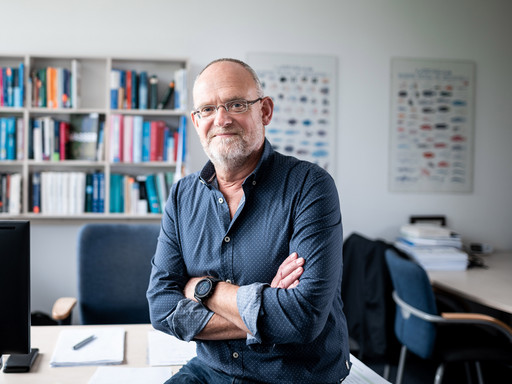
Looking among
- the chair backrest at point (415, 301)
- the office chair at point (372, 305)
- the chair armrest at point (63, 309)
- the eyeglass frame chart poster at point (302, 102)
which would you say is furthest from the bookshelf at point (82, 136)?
the chair backrest at point (415, 301)

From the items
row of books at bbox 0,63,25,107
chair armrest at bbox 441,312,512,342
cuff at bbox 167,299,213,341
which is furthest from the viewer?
row of books at bbox 0,63,25,107

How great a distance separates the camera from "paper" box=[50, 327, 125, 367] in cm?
137

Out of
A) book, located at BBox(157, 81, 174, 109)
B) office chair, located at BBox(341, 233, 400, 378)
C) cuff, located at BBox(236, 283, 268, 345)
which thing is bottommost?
office chair, located at BBox(341, 233, 400, 378)

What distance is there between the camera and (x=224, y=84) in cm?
144

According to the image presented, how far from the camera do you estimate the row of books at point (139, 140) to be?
3277 mm

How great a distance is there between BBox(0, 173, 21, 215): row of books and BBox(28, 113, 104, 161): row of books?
21 centimetres

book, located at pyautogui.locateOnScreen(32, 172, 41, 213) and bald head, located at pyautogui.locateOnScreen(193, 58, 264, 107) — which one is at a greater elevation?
bald head, located at pyautogui.locateOnScreen(193, 58, 264, 107)

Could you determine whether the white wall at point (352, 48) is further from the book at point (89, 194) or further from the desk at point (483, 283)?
the desk at point (483, 283)

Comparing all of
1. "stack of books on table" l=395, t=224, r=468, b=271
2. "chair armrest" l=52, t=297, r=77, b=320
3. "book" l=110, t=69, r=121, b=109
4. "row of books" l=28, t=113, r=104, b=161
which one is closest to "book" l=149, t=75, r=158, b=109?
"book" l=110, t=69, r=121, b=109

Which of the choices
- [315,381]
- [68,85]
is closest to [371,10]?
[68,85]

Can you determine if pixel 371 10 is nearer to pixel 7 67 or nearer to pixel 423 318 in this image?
pixel 423 318

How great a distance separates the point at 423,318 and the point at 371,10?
249 centimetres

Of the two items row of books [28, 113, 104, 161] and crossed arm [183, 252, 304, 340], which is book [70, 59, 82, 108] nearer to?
row of books [28, 113, 104, 161]

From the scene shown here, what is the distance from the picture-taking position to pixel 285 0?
11.6 ft
